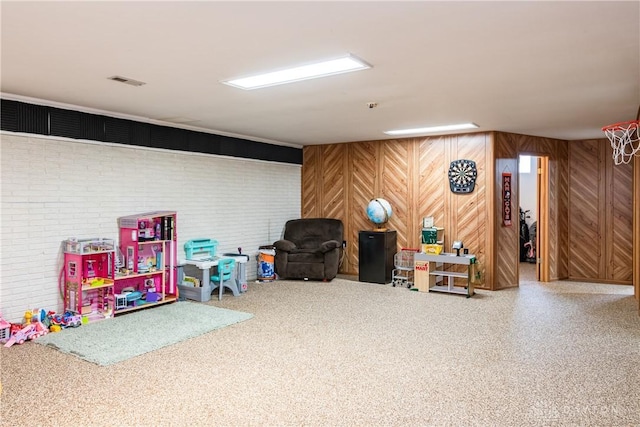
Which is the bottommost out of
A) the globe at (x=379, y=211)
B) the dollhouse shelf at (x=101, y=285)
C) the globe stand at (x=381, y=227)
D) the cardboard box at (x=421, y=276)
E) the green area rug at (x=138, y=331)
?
the green area rug at (x=138, y=331)

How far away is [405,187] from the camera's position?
799 centimetres

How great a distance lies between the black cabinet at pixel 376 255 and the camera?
25.0 ft

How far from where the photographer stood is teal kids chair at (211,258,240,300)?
6.50 meters

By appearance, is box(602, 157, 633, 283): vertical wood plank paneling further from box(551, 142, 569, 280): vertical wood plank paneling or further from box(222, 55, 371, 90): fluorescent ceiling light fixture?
box(222, 55, 371, 90): fluorescent ceiling light fixture

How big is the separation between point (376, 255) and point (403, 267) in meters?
0.52

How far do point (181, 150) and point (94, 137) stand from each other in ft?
4.54

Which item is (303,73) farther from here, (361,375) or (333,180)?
(333,180)

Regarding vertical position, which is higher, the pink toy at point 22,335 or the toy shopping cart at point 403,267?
the toy shopping cart at point 403,267

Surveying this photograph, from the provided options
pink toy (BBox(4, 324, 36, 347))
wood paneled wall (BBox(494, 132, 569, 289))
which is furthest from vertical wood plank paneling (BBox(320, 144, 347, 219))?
pink toy (BBox(4, 324, 36, 347))

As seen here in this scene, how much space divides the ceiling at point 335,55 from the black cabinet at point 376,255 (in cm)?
251

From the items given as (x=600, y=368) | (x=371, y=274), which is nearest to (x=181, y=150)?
(x=371, y=274)

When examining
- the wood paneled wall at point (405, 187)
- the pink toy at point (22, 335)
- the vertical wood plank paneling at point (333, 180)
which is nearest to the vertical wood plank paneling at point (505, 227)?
the wood paneled wall at point (405, 187)

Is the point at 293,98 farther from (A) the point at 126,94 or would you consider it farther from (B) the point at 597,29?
(B) the point at 597,29

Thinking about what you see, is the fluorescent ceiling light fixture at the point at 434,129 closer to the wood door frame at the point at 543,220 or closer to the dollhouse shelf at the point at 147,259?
the wood door frame at the point at 543,220
